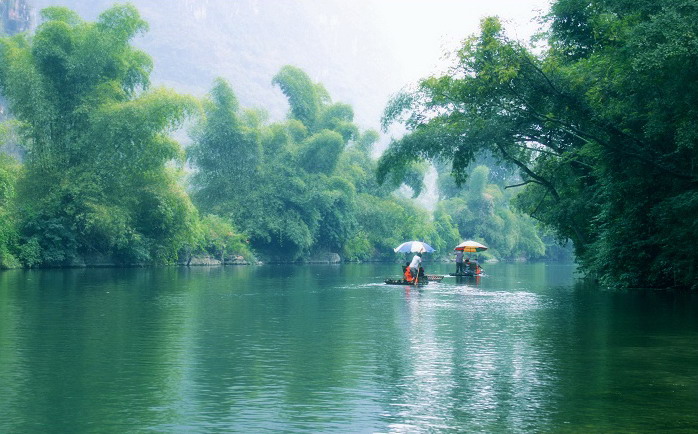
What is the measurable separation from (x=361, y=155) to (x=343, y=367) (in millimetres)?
79792

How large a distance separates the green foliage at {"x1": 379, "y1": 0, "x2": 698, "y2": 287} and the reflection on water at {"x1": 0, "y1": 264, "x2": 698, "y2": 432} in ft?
18.9

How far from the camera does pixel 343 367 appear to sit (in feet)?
43.4

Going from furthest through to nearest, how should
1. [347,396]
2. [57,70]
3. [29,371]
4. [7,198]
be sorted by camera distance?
[57,70]
[7,198]
[29,371]
[347,396]

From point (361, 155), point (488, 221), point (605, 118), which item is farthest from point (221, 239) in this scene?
point (488, 221)

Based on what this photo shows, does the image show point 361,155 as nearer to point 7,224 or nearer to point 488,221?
point 488,221

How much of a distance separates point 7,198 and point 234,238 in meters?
24.0

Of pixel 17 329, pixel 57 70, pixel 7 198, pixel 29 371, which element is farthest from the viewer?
pixel 57 70

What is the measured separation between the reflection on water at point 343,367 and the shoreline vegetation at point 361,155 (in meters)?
6.86

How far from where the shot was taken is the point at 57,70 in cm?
5262

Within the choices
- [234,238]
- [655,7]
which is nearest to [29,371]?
[655,7]

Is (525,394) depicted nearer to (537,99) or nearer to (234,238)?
(537,99)

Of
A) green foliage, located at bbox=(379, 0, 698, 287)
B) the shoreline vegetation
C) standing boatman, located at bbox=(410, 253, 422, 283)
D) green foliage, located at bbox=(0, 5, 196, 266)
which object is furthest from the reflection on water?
green foliage, located at bbox=(0, 5, 196, 266)

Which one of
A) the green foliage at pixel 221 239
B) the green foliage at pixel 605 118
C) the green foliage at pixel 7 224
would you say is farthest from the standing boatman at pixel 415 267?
the green foliage at pixel 221 239

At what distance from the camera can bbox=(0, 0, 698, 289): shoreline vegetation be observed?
29.3 metres
